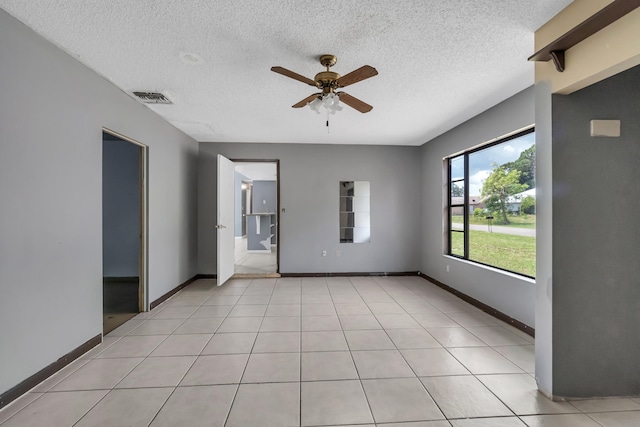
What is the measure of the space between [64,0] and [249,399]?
276cm

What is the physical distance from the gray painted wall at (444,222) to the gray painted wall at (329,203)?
350mm

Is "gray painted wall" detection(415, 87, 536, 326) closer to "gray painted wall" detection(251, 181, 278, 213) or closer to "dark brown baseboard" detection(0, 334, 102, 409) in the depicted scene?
"dark brown baseboard" detection(0, 334, 102, 409)

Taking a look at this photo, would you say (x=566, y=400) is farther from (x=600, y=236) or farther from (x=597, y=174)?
(x=597, y=174)

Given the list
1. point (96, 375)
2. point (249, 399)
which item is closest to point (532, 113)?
point (249, 399)

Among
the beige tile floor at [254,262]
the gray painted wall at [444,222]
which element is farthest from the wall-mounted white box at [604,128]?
the beige tile floor at [254,262]

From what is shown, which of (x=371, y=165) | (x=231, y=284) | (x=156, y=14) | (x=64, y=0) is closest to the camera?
(x=64, y=0)

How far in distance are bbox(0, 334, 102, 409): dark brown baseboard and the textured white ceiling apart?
8.01 ft

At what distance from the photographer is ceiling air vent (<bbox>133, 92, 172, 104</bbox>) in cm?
299

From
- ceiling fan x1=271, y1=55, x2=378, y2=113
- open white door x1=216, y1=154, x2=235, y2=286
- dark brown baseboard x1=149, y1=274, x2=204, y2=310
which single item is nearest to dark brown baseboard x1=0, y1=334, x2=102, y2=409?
dark brown baseboard x1=149, y1=274, x2=204, y2=310

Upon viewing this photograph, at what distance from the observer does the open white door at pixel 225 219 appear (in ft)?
14.4

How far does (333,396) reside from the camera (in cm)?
184

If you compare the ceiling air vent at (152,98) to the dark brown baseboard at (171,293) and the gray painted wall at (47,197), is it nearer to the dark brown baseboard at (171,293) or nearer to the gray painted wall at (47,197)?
the gray painted wall at (47,197)

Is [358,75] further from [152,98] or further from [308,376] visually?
[152,98]

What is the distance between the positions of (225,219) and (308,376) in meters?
3.27
